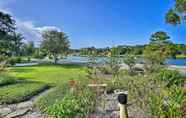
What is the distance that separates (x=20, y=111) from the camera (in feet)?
24.9

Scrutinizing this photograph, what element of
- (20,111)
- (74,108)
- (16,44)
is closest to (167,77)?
(20,111)

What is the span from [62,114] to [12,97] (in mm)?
4770

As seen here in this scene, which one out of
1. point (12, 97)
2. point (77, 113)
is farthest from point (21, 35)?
point (77, 113)

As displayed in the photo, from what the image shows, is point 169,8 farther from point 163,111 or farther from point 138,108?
point 163,111

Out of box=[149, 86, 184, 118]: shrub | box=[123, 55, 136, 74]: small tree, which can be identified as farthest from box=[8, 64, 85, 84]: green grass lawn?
box=[149, 86, 184, 118]: shrub

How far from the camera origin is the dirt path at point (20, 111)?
7086 mm

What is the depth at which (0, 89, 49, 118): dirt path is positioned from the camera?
279 inches

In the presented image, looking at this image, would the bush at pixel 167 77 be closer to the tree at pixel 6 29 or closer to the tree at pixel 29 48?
the tree at pixel 6 29

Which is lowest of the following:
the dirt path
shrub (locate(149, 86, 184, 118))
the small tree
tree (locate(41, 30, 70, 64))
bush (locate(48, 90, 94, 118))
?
the dirt path

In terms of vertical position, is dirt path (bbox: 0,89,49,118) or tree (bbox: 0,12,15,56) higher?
tree (bbox: 0,12,15,56)

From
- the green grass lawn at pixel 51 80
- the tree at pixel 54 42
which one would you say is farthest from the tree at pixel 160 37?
the tree at pixel 54 42

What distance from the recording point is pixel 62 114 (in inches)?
196

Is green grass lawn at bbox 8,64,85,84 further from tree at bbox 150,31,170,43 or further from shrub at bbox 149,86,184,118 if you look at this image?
tree at bbox 150,31,170,43

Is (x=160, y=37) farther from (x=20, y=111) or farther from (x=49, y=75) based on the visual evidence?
(x=20, y=111)
